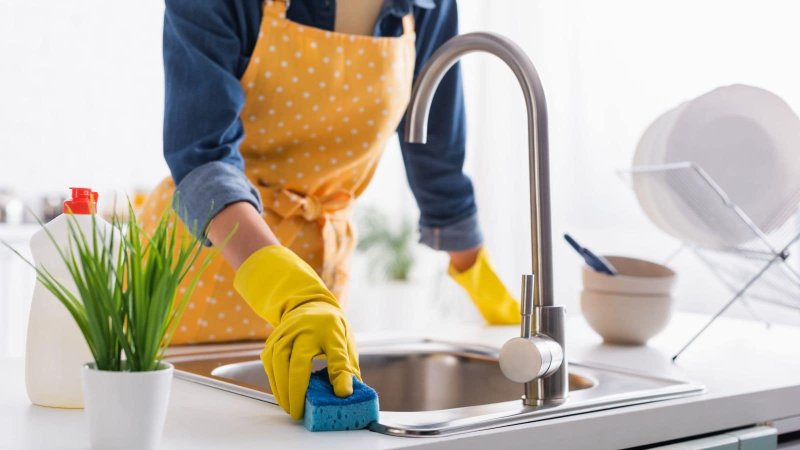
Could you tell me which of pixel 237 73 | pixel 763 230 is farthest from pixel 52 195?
pixel 763 230

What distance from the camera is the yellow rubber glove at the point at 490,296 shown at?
1.51 m

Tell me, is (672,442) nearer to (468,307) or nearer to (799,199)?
(799,199)

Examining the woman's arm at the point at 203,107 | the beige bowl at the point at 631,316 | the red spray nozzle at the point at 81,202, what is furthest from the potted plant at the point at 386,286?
the red spray nozzle at the point at 81,202

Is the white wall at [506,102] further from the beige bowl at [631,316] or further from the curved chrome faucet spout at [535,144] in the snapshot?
the curved chrome faucet spout at [535,144]

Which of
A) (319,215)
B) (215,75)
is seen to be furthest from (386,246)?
(215,75)

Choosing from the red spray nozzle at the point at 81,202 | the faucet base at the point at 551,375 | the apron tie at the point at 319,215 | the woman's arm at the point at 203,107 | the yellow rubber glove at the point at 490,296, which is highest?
the woman's arm at the point at 203,107

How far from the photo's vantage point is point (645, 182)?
143 centimetres

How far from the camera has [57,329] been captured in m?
0.80

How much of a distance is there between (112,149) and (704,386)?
3.39m

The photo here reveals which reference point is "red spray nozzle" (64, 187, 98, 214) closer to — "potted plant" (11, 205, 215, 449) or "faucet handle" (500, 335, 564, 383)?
"potted plant" (11, 205, 215, 449)

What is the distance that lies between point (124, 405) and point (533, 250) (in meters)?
0.48

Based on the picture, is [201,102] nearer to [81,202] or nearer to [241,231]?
[241,231]

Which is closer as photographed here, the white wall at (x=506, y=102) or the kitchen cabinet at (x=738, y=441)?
the kitchen cabinet at (x=738, y=441)

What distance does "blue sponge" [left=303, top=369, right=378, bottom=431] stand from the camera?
76 centimetres
